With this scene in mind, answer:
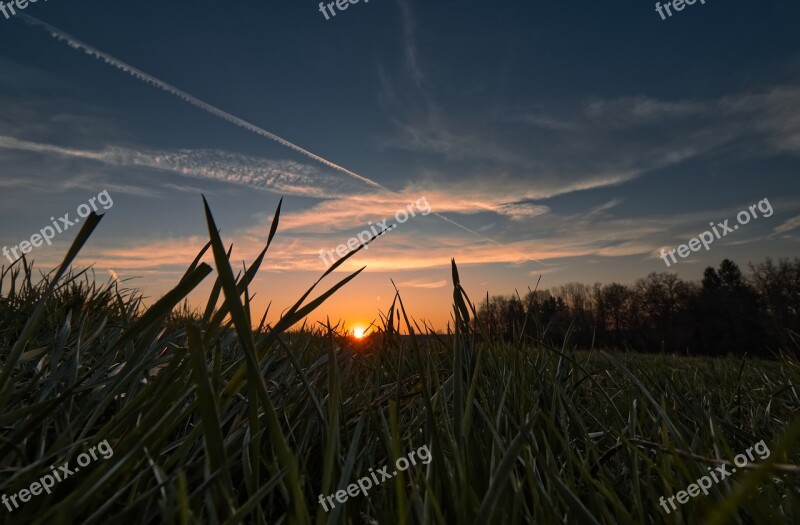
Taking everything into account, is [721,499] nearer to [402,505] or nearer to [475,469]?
[475,469]

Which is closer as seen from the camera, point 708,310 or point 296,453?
point 296,453

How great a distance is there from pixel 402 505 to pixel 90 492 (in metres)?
0.48

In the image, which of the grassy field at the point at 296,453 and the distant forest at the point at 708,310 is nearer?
the grassy field at the point at 296,453

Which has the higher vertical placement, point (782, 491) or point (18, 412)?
point (18, 412)

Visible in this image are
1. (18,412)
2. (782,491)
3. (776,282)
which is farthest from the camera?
(776,282)

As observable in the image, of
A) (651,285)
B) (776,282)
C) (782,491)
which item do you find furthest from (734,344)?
(782,491)

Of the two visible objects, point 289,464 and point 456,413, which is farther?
point 456,413

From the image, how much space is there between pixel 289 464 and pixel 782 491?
1109mm

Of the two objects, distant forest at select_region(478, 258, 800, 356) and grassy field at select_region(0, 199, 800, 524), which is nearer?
grassy field at select_region(0, 199, 800, 524)

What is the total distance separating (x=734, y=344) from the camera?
3697 centimetres

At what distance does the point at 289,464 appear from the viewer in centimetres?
63

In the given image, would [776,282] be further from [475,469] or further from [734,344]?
[475,469]

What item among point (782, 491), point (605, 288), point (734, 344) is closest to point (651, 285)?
point (605, 288)

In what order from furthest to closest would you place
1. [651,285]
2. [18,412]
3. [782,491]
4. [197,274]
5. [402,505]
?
[651,285], [782,491], [18,412], [197,274], [402,505]
